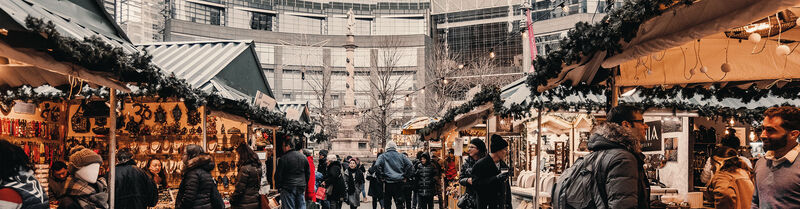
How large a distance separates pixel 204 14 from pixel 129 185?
60.9m

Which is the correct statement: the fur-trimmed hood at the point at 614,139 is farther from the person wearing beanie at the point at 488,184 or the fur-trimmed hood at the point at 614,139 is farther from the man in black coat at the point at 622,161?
the person wearing beanie at the point at 488,184

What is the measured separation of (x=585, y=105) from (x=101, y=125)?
7.73 m

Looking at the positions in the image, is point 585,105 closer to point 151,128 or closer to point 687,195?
point 687,195

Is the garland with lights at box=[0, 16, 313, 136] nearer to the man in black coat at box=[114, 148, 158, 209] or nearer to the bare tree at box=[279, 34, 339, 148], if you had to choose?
the man in black coat at box=[114, 148, 158, 209]

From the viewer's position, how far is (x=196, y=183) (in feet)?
24.1

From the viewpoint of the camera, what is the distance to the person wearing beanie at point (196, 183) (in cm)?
732

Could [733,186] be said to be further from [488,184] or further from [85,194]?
[85,194]

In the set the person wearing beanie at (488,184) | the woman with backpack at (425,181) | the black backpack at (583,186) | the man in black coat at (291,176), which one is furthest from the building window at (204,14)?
the black backpack at (583,186)

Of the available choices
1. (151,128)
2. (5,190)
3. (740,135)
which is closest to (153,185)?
(151,128)

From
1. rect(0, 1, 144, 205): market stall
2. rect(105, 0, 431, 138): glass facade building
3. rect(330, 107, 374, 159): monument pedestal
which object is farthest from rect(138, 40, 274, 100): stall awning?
rect(105, 0, 431, 138): glass facade building

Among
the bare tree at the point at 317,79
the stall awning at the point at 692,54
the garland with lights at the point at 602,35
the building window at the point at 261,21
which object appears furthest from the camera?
the building window at the point at 261,21

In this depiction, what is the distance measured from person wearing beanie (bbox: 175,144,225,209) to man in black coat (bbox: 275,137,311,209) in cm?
342

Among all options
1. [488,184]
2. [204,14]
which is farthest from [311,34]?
[488,184]

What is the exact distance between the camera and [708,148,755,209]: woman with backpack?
644 cm
